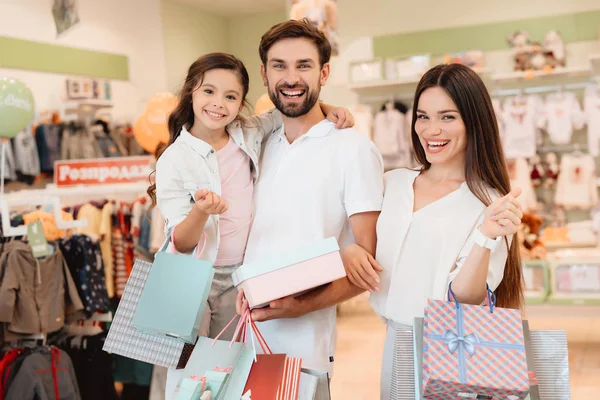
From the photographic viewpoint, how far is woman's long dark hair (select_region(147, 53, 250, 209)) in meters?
2.14

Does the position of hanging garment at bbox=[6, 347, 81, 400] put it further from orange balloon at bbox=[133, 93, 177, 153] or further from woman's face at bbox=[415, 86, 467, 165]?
woman's face at bbox=[415, 86, 467, 165]

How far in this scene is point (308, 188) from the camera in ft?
Answer: 6.91

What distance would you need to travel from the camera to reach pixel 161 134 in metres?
5.45

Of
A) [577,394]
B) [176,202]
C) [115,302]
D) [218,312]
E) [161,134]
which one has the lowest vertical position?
[577,394]

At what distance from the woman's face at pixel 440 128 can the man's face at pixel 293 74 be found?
388mm

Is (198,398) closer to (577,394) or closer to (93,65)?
(577,394)

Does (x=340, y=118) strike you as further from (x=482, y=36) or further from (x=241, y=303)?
(x=482, y=36)

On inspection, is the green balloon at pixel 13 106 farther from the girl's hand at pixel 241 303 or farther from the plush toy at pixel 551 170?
the plush toy at pixel 551 170

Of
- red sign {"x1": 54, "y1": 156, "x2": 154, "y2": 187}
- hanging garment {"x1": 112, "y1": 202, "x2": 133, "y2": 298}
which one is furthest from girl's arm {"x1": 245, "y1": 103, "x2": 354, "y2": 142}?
hanging garment {"x1": 112, "y1": 202, "x2": 133, "y2": 298}

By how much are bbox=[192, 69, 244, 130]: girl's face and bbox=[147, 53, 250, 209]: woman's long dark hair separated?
0.02 metres

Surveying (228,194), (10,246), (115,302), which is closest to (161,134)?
(115,302)

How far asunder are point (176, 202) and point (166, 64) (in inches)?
315

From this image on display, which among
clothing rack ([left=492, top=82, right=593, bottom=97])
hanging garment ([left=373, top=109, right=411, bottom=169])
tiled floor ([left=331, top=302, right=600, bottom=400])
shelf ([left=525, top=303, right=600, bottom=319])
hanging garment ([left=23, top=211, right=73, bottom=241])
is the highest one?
clothing rack ([left=492, top=82, right=593, bottom=97])

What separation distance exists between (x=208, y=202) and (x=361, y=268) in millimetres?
456
